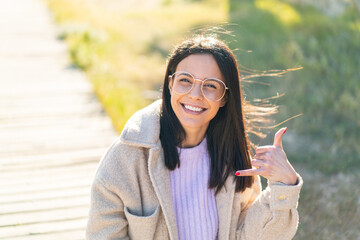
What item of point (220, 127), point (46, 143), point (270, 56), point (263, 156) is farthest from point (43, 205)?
point (270, 56)

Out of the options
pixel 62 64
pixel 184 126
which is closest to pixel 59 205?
pixel 184 126

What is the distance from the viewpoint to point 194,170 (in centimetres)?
218

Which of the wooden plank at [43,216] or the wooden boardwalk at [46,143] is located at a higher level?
the wooden boardwalk at [46,143]

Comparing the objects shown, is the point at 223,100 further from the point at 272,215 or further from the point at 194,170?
the point at 272,215

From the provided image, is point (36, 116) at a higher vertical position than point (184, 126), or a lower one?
lower

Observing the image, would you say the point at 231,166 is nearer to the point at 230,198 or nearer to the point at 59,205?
the point at 230,198

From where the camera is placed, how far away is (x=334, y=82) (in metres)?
5.45

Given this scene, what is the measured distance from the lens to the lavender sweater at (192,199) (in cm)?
216

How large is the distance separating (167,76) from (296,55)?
4.45 metres

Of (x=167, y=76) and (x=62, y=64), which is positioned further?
(x=62, y=64)

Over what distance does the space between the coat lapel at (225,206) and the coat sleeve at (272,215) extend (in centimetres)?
7

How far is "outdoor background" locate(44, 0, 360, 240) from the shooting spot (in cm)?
375

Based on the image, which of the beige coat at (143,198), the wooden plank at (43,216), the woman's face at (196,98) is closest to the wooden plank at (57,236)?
the wooden plank at (43,216)

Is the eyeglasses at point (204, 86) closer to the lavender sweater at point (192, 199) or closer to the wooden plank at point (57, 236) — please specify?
the lavender sweater at point (192, 199)
